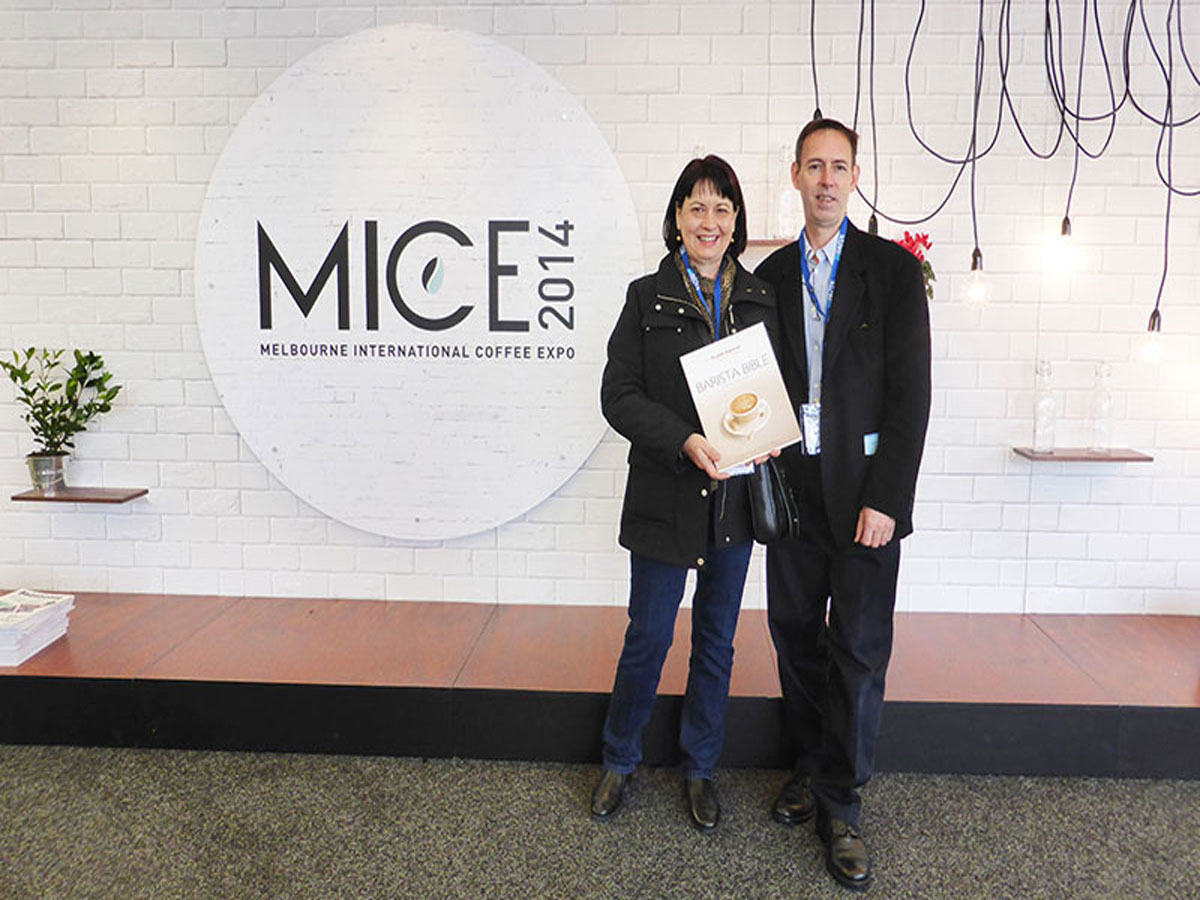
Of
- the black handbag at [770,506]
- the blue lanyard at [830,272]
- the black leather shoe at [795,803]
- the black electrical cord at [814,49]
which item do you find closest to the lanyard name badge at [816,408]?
the blue lanyard at [830,272]

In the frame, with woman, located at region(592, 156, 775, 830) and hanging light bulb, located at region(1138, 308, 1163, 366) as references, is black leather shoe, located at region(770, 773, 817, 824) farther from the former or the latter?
hanging light bulb, located at region(1138, 308, 1163, 366)

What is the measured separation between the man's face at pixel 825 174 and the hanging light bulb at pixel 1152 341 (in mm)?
1689

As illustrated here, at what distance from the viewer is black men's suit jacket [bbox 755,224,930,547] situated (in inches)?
88.2

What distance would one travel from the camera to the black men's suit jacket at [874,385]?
7.35ft

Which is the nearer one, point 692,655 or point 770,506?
point 770,506

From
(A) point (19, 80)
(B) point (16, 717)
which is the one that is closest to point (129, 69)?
(A) point (19, 80)

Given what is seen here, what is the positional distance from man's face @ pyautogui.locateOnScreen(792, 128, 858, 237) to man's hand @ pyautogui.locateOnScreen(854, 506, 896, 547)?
2.28ft

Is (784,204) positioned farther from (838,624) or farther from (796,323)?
(838,624)

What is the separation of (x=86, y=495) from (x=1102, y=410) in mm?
3734

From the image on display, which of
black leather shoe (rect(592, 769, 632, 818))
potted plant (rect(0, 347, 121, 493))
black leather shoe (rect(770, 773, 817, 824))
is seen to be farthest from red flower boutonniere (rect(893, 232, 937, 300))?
potted plant (rect(0, 347, 121, 493))

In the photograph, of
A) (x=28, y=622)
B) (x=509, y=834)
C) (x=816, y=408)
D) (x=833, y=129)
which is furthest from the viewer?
(x=28, y=622)

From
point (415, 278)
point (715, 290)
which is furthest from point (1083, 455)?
point (415, 278)

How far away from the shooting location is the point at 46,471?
11.8ft

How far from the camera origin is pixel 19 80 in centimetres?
356
